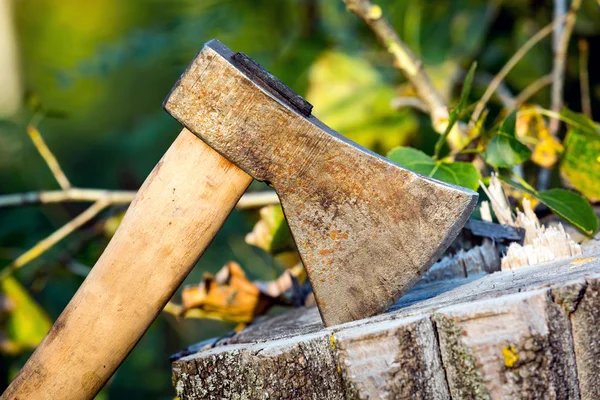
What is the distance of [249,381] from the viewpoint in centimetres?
76

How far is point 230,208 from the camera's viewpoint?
82cm

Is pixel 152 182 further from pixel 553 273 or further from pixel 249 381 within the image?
pixel 553 273

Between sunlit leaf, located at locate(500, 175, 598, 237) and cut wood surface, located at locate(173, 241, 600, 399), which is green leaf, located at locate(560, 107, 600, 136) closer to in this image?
sunlit leaf, located at locate(500, 175, 598, 237)

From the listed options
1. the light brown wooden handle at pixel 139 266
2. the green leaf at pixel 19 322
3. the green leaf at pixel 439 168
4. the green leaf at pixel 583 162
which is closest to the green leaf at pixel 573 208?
the green leaf at pixel 439 168

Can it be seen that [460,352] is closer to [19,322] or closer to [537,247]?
[537,247]

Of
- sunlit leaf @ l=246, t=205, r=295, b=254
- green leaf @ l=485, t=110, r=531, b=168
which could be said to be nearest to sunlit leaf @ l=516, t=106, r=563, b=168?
green leaf @ l=485, t=110, r=531, b=168

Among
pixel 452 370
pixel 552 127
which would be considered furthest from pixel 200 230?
pixel 552 127

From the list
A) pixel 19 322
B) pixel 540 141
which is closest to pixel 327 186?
pixel 540 141

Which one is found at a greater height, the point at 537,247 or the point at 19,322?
the point at 19,322

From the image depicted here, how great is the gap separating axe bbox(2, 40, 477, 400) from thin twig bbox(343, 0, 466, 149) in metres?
0.54

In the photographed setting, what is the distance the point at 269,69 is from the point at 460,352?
4.80 feet

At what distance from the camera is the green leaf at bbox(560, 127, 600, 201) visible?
1.20m

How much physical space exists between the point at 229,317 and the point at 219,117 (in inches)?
23.8

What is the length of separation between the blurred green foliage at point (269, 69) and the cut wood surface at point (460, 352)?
37cm
